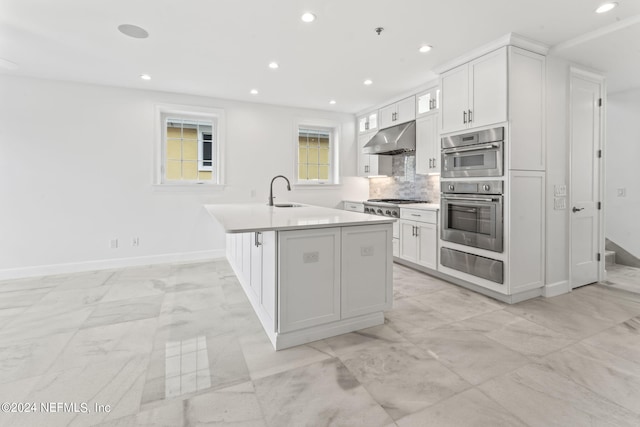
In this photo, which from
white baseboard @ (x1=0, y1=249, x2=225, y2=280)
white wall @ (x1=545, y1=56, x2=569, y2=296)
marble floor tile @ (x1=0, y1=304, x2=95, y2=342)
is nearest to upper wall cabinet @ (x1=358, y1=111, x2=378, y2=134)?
white wall @ (x1=545, y1=56, x2=569, y2=296)

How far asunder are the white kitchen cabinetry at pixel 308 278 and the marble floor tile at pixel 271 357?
0.16 metres

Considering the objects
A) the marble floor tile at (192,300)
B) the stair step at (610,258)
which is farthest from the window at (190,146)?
the stair step at (610,258)

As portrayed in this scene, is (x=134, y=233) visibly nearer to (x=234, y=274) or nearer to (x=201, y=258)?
(x=201, y=258)

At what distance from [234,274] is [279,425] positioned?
8.97ft

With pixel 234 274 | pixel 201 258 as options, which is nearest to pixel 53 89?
pixel 201 258

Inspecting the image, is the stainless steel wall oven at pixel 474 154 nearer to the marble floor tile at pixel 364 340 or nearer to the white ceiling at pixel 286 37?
the white ceiling at pixel 286 37

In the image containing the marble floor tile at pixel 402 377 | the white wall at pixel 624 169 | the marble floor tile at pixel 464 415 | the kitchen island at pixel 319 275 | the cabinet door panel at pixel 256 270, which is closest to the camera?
the marble floor tile at pixel 464 415

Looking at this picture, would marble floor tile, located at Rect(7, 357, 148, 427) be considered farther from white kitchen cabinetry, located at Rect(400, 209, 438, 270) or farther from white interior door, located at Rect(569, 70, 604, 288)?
white interior door, located at Rect(569, 70, 604, 288)

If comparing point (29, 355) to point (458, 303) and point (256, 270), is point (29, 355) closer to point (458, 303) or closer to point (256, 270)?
point (256, 270)

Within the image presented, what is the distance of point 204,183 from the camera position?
4.93m

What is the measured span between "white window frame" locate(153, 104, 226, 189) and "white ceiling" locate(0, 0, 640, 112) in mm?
538

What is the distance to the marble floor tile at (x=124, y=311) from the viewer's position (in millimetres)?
2643

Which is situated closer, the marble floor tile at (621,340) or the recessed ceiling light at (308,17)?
the marble floor tile at (621,340)

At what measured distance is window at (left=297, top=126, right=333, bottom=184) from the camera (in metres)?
5.70
